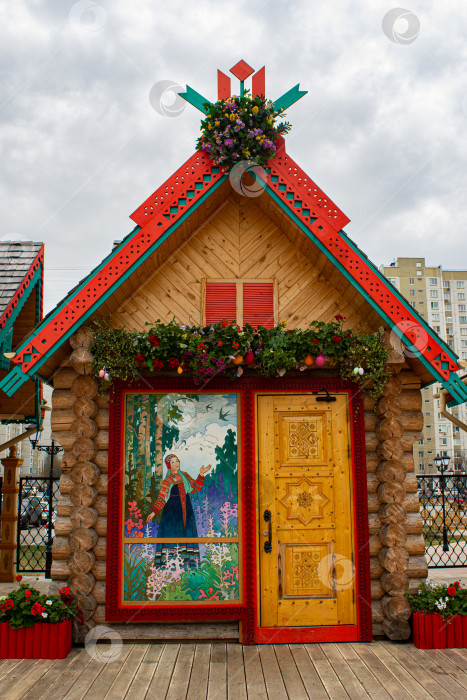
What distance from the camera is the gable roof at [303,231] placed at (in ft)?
18.7

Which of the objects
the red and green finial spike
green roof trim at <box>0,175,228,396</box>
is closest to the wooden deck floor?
green roof trim at <box>0,175,228,396</box>

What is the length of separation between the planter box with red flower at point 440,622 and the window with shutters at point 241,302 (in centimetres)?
Answer: 356

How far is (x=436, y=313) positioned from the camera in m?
69.8

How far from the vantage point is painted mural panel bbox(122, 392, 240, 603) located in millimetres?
5969

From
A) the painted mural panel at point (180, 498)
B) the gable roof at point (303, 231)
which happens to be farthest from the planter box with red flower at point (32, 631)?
the gable roof at point (303, 231)

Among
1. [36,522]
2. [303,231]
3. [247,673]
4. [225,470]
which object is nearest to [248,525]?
[225,470]

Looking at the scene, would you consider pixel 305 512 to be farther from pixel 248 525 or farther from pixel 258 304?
pixel 258 304

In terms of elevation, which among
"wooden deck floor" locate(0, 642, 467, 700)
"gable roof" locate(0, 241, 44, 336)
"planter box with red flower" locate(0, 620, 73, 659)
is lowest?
"wooden deck floor" locate(0, 642, 467, 700)

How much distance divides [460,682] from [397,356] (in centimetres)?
320

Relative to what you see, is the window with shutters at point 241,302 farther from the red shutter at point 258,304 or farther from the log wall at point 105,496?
the log wall at point 105,496

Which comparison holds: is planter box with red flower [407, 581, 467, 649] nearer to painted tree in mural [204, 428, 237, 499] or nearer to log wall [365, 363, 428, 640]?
log wall [365, 363, 428, 640]

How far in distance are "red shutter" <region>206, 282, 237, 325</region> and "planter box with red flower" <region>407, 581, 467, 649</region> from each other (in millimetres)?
3851

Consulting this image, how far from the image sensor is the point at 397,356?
599 centimetres

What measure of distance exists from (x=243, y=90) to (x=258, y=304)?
2.42 m
